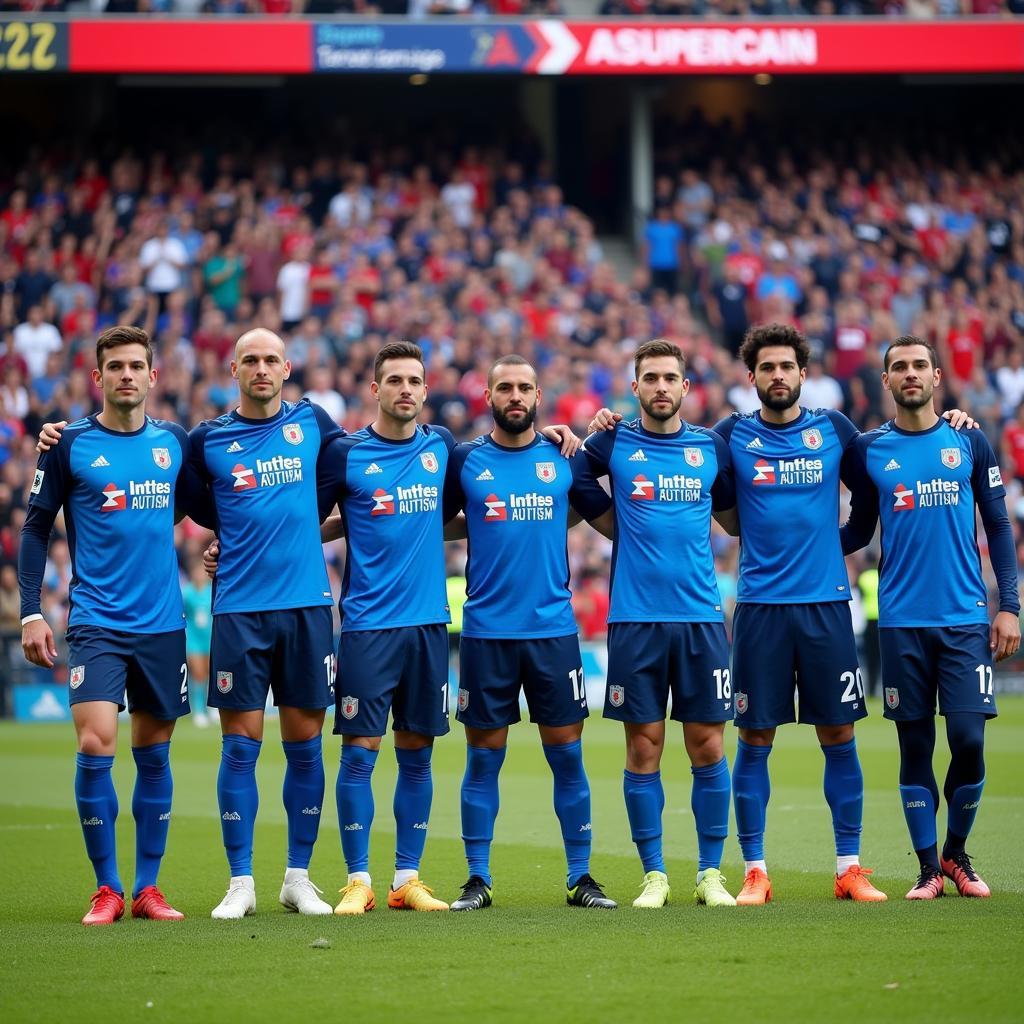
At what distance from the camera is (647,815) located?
795 centimetres

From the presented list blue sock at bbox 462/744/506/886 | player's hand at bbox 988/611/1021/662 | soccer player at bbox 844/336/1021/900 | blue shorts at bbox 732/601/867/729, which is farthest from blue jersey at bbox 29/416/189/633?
player's hand at bbox 988/611/1021/662

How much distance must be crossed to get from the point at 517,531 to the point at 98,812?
7.60 ft

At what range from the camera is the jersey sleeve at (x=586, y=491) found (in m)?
8.27

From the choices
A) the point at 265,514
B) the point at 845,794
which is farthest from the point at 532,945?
the point at 265,514

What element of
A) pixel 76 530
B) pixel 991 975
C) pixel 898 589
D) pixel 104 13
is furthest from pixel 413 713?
pixel 104 13

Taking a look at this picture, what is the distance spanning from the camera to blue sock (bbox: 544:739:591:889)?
800cm

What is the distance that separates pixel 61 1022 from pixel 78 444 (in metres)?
3.12

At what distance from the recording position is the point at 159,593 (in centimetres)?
795

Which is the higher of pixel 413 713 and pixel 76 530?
pixel 76 530

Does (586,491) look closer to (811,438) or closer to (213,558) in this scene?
(811,438)

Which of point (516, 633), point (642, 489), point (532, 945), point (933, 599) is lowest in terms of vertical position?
point (532, 945)

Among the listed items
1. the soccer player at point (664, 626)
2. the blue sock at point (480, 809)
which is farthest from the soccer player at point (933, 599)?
the blue sock at point (480, 809)

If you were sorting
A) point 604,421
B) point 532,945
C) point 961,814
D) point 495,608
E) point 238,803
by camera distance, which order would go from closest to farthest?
point 532,945 → point 238,803 → point 495,608 → point 961,814 → point 604,421

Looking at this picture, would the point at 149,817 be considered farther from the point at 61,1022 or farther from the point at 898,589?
the point at 898,589
